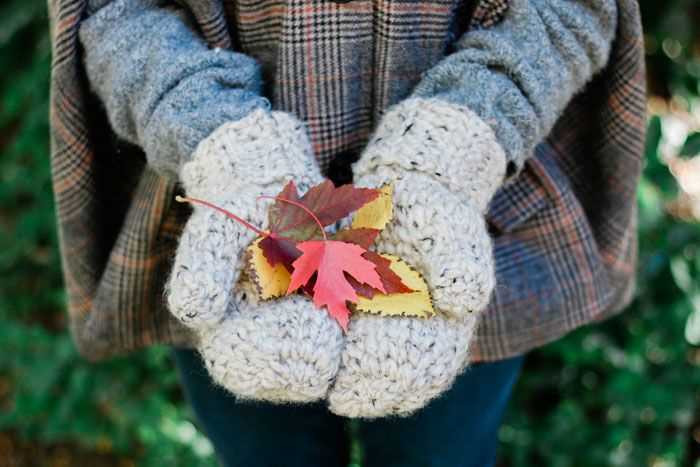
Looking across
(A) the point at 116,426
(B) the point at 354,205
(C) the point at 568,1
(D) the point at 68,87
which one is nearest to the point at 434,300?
(B) the point at 354,205

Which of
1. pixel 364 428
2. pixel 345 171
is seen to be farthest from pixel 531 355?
pixel 345 171

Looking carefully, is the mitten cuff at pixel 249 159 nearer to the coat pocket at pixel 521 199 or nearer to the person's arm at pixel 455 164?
the person's arm at pixel 455 164

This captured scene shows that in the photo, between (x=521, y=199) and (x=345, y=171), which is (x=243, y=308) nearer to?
(x=345, y=171)

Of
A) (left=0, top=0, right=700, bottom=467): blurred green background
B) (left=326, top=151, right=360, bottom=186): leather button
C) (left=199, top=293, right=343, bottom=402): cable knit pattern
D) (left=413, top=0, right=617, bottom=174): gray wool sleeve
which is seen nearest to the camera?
(left=199, top=293, right=343, bottom=402): cable knit pattern

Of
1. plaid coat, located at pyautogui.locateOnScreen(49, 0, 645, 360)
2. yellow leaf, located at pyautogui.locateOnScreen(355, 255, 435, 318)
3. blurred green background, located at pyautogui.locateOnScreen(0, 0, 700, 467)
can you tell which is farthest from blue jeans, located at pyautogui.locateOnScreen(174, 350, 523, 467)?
blurred green background, located at pyautogui.locateOnScreen(0, 0, 700, 467)

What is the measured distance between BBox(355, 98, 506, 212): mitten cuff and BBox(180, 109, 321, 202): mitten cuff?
7 centimetres

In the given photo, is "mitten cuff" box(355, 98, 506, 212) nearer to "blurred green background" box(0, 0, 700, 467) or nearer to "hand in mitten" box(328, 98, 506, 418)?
"hand in mitten" box(328, 98, 506, 418)

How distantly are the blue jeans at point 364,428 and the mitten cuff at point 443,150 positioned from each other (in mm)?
309

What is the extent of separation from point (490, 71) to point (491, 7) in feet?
0.31

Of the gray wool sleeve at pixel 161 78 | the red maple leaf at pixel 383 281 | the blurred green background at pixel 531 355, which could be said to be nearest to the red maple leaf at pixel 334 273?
the red maple leaf at pixel 383 281

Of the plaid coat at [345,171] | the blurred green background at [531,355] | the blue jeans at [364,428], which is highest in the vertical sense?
the plaid coat at [345,171]

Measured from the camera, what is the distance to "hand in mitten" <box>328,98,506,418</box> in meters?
0.74

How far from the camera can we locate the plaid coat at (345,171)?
901mm

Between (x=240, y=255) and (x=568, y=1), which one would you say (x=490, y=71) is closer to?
(x=568, y=1)
